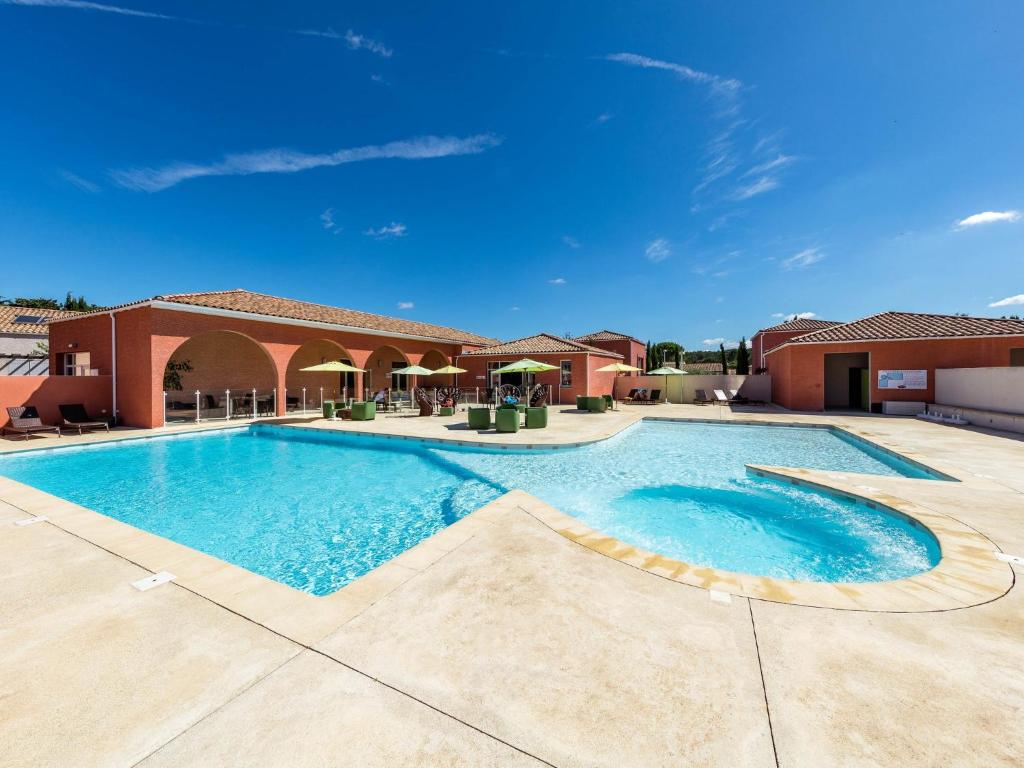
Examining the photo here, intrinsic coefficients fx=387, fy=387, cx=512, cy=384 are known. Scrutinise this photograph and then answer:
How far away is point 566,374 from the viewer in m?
20.5

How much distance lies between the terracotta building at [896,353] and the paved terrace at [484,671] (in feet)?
52.4

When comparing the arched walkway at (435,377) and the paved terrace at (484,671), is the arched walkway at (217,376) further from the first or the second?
the paved terrace at (484,671)

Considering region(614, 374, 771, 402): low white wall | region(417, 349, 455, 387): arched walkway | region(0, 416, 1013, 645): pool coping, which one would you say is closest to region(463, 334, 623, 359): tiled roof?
region(417, 349, 455, 387): arched walkway

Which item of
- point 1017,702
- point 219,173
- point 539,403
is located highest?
point 219,173

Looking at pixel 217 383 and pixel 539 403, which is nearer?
pixel 539 403

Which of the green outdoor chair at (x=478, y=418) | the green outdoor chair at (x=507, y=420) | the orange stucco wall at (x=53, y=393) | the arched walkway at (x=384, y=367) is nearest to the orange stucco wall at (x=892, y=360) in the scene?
the green outdoor chair at (x=507, y=420)

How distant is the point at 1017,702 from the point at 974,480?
245 inches

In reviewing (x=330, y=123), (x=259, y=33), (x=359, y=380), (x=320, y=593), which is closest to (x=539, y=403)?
(x=359, y=380)

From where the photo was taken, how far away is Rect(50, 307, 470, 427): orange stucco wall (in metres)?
12.2

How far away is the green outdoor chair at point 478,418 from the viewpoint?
1259 centimetres

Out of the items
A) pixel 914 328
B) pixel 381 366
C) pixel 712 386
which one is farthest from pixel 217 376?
pixel 914 328

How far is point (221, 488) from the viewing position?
734 centimetres

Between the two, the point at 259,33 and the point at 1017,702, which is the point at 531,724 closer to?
the point at 1017,702

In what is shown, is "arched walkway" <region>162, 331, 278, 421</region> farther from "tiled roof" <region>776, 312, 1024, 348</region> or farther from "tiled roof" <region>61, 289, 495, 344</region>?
"tiled roof" <region>776, 312, 1024, 348</region>
